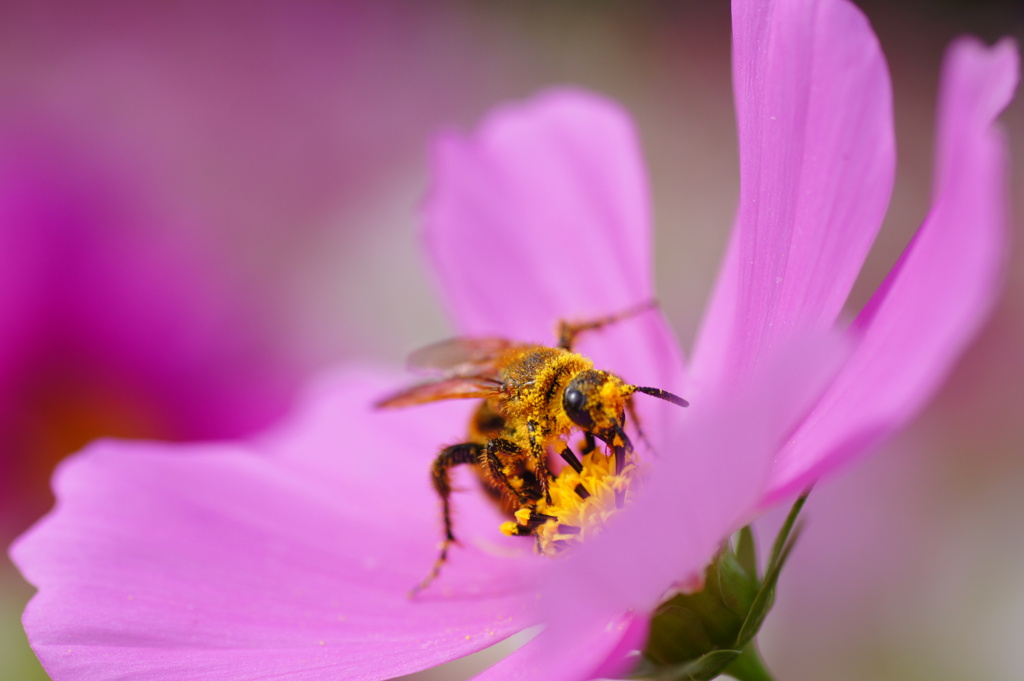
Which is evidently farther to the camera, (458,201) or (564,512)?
(458,201)

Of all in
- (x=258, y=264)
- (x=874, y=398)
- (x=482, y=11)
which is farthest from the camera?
(x=482, y=11)

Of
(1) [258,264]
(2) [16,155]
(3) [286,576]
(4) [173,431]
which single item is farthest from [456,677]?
(1) [258,264]

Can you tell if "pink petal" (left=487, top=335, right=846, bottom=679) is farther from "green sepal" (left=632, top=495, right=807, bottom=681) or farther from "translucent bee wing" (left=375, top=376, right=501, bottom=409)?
"translucent bee wing" (left=375, top=376, right=501, bottom=409)

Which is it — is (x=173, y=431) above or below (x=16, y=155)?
below

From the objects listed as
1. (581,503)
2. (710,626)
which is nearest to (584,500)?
(581,503)

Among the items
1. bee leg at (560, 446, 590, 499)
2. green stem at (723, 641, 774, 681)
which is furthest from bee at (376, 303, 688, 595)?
green stem at (723, 641, 774, 681)

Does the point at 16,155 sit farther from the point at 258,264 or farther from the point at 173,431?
the point at 258,264

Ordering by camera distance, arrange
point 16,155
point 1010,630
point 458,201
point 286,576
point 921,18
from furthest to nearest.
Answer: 1. point 921,18
2. point 16,155
3. point 1010,630
4. point 458,201
5. point 286,576
